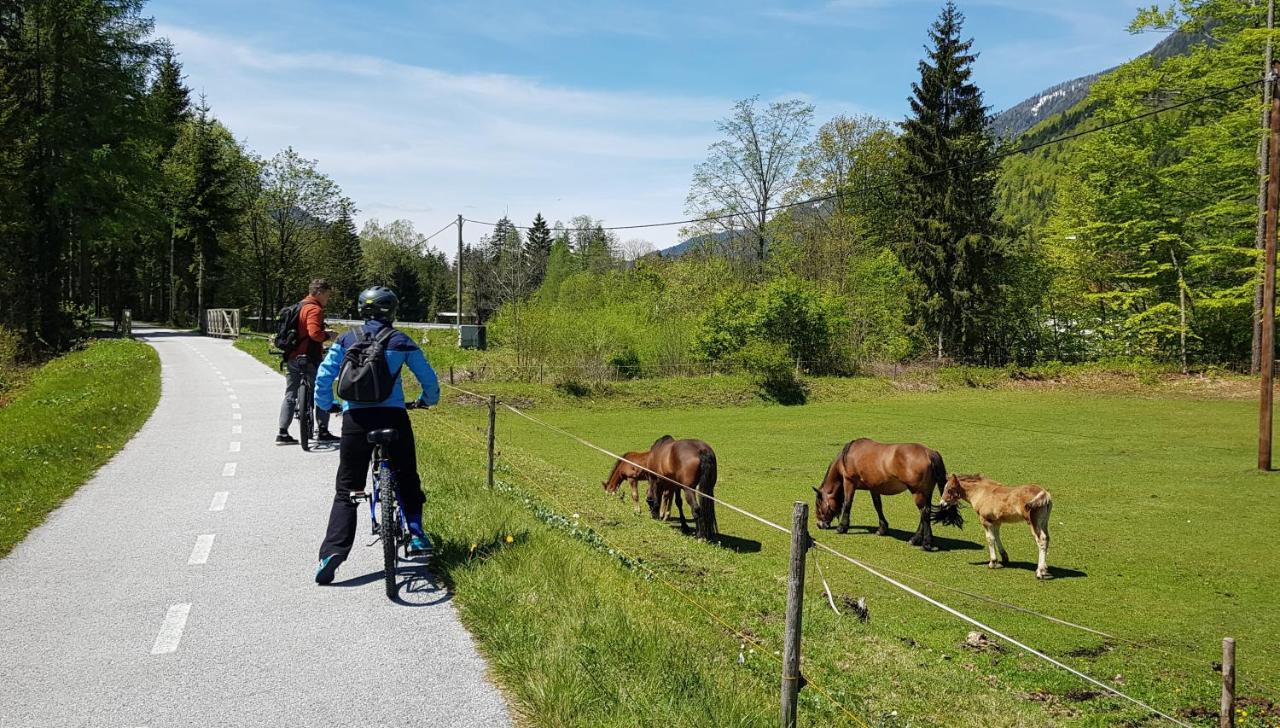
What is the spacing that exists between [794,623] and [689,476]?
728 cm

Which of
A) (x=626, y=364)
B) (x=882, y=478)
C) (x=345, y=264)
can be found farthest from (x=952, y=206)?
(x=345, y=264)

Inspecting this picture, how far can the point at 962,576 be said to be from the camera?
9.12 metres

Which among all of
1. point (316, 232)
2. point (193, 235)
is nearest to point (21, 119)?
point (193, 235)

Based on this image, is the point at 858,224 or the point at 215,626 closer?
the point at 215,626

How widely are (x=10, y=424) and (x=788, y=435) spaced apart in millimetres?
16740

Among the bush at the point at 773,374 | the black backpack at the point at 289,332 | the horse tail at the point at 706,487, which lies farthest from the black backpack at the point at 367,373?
the bush at the point at 773,374

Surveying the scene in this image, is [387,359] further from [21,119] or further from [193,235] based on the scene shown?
[193,235]

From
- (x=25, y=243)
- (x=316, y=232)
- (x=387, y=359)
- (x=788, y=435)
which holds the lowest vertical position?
(x=788, y=435)

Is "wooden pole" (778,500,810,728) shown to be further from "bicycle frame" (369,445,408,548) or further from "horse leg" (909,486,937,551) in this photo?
"horse leg" (909,486,937,551)

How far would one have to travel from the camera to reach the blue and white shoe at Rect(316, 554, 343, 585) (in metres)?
5.55

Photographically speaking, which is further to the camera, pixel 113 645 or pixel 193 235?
pixel 193 235

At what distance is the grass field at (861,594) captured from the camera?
430 cm

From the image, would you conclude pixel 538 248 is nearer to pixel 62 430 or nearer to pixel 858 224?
pixel 858 224

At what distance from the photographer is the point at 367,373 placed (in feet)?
17.9
